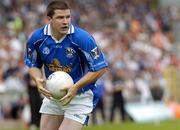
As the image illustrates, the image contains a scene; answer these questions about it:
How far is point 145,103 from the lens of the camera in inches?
968

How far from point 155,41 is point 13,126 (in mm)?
10878

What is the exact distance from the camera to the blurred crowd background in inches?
869

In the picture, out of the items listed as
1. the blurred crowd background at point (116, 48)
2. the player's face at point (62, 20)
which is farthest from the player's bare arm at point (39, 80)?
the blurred crowd background at point (116, 48)

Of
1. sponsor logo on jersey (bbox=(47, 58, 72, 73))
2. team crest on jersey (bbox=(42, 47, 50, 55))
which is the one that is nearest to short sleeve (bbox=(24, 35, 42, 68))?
team crest on jersey (bbox=(42, 47, 50, 55))

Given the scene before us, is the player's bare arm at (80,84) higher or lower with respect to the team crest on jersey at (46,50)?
lower

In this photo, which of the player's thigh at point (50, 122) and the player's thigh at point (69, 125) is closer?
the player's thigh at point (69, 125)

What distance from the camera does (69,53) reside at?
33.1 ft

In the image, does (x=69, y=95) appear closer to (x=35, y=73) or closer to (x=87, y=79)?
(x=87, y=79)

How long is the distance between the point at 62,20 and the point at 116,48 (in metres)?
16.1

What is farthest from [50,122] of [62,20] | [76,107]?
[62,20]

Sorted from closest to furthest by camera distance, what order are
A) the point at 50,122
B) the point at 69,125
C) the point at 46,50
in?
the point at 69,125
the point at 46,50
the point at 50,122

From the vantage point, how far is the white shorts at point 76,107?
10.2m

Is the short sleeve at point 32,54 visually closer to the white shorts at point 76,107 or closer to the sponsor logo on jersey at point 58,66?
the sponsor logo on jersey at point 58,66

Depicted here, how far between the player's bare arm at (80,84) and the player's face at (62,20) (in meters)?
0.64
